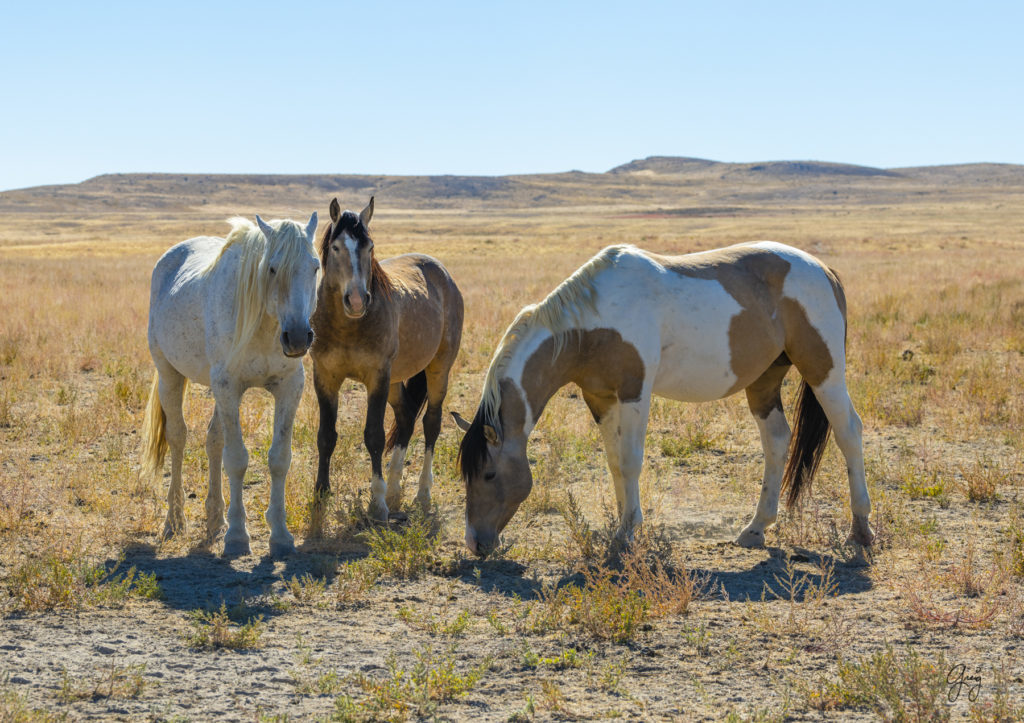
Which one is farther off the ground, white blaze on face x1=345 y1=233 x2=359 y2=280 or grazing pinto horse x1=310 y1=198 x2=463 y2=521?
white blaze on face x1=345 y1=233 x2=359 y2=280

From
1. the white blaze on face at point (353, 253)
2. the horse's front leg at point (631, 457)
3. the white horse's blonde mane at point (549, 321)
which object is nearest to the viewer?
the white horse's blonde mane at point (549, 321)

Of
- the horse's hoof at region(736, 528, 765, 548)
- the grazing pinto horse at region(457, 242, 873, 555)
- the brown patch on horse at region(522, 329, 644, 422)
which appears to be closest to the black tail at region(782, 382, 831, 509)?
the grazing pinto horse at region(457, 242, 873, 555)

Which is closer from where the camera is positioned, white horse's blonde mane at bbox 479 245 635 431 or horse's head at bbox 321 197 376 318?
white horse's blonde mane at bbox 479 245 635 431

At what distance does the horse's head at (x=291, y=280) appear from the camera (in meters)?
5.27

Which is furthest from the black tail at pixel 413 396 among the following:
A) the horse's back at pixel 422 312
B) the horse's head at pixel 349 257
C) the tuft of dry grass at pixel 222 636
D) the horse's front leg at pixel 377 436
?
the tuft of dry grass at pixel 222 636

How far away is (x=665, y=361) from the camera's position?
5.99m

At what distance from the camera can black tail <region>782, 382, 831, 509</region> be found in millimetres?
6508

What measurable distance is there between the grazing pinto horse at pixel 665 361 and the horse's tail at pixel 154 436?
8.85 feet

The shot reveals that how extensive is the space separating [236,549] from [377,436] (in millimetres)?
1320

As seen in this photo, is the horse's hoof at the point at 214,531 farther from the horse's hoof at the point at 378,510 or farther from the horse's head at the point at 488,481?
the horse's head at the point at 488,481

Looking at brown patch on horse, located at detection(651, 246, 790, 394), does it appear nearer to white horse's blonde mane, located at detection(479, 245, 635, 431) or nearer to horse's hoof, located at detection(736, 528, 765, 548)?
white horse's blonde mane, located at detection(479, 245, 635, 431)

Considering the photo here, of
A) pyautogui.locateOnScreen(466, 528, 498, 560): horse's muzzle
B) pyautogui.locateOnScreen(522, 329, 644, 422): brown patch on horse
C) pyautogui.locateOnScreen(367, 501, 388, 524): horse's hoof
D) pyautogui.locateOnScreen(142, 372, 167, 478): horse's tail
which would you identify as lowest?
pyautogui.locateOnScreen(367, 501, 388, 524): horse's hoof

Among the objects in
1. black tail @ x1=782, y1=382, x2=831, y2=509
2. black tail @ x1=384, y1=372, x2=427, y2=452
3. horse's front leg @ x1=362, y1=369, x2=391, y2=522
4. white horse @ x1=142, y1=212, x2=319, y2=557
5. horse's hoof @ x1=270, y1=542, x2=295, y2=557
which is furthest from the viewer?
black tail @ x1=384, y1=372, x2=427, y2=452

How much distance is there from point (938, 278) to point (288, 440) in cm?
2098
